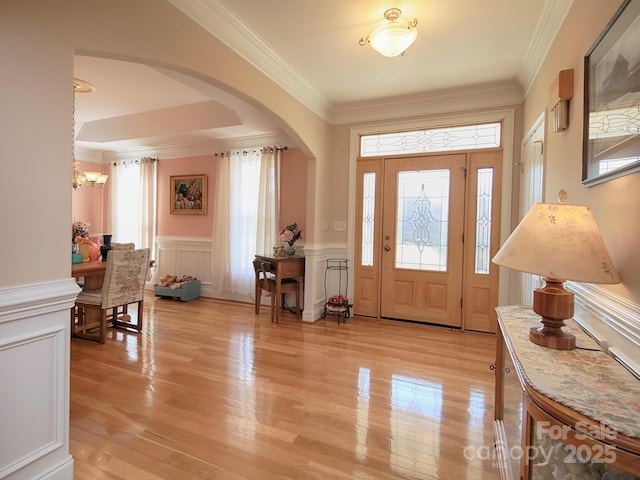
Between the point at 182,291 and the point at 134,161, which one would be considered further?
the point at 134,161

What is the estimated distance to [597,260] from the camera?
1123 millimetres

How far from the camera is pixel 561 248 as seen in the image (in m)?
1.16

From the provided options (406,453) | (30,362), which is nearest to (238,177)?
(30,362)

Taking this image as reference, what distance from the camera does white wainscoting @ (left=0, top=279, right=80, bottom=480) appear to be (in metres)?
1.33

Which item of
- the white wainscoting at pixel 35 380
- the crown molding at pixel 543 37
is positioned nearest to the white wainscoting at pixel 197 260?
the crown molding at pixel 543 37

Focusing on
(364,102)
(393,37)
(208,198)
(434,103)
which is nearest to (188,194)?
(208,198)

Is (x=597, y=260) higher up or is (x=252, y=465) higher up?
(x=597, y=260)

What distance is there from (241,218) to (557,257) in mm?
4435

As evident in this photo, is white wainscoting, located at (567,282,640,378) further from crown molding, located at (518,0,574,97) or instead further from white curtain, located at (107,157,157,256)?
white curtain, located at (107,157,157,256)

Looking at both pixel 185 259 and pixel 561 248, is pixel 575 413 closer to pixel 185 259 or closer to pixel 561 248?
pixel 561 248

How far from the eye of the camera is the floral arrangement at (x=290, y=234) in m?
4.36

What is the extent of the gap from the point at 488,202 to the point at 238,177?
3.54 metres

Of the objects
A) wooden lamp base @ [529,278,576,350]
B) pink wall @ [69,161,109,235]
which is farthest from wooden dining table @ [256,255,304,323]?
pink wall @ [69,161,109,235]

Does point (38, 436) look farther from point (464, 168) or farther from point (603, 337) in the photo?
point (464, 168)
